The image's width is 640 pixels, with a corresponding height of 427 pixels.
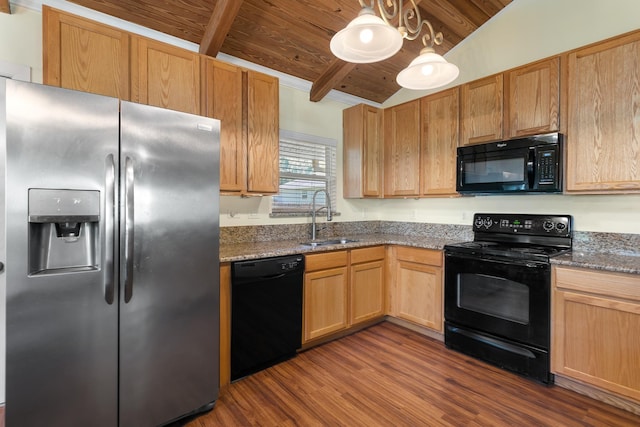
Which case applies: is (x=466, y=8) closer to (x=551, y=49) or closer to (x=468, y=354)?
(x=551, y=49)

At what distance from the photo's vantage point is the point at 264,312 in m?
2.30

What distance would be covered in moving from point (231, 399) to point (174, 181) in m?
1.44

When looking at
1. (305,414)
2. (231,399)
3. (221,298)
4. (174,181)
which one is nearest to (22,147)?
(174,181)

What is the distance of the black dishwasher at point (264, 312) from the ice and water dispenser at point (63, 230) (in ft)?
2.83

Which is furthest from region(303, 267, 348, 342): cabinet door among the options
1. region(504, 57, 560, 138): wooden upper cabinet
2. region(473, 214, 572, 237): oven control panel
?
region(504, 57, 560, 138): wooden upper cabinet

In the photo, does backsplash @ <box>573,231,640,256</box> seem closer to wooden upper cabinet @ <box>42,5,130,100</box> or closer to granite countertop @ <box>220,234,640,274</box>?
granite countertop @ <box>220,234,640,274</box>

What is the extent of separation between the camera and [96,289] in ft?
4.88

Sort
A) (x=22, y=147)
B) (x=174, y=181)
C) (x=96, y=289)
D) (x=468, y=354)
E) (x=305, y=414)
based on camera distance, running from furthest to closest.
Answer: (x=468, y=354) → (x=305, y=414) → (x=174, y=181) → (x=96, y=289) → (x=22, y=147)

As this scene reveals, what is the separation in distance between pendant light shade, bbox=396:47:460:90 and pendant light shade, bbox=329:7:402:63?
295 mm

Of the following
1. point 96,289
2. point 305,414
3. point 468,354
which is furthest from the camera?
point 468,354

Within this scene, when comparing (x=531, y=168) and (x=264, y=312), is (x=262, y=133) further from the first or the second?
(x=531, y=168)

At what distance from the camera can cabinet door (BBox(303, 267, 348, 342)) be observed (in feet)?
8.60

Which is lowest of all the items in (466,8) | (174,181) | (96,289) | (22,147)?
(96,289)

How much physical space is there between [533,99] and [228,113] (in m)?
2.41
